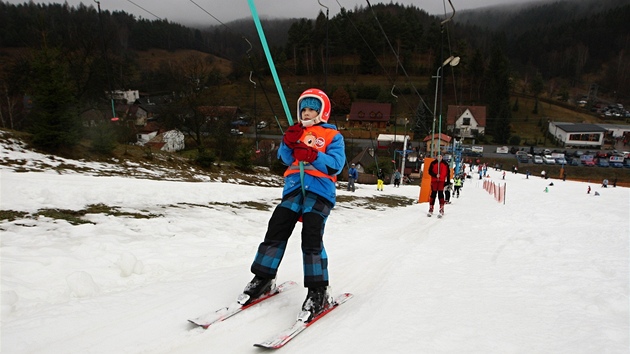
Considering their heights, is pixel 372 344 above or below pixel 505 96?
below

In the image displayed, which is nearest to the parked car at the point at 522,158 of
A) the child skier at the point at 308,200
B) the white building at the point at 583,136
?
the white building at the point at 583,136

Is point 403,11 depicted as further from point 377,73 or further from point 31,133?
point 31,133

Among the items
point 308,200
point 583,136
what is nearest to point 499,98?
point 583,136

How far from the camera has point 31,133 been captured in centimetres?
1541

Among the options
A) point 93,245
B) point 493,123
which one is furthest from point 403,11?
point 93,245

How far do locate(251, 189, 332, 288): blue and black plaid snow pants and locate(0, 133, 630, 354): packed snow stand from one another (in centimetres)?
35

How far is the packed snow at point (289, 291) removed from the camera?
2.64 m

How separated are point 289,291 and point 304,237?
737 millimetres

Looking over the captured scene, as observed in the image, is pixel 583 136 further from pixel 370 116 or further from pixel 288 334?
pixel 288 334

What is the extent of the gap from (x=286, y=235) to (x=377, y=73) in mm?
115356

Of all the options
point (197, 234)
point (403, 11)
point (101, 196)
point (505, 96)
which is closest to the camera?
point (197, 234)

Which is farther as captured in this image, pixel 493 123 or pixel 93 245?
pixel 493 123

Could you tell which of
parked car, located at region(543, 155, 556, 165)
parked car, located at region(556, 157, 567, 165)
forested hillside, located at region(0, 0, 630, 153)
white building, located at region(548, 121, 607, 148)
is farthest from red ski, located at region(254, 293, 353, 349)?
white building, located at region(548, 121, 607, 148)

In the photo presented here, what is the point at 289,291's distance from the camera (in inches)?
148
